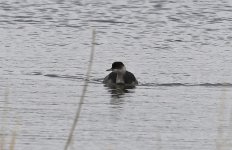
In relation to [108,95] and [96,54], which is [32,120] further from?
[96,54]

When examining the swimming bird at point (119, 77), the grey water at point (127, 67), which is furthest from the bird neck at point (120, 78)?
the grey water at point (127, 67)

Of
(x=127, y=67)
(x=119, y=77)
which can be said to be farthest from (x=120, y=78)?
(x=127, y=67)

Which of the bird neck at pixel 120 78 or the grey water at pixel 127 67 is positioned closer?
the grey water at pixel 127 67

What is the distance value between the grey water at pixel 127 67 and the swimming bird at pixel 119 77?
0.30 meters

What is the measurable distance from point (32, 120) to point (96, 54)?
8.28 meters

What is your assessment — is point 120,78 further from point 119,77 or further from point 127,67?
point 127,67

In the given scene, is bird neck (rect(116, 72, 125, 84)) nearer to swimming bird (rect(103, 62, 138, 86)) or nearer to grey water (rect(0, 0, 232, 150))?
swimming bird (rect(103, 62, 138, 86))

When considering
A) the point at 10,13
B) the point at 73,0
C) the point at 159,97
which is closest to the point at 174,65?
the point at 159,97

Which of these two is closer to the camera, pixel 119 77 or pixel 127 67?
pixel 119 77

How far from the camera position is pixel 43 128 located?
13.8 metres

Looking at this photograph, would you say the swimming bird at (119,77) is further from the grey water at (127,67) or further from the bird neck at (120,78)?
the grey water at (127,67)

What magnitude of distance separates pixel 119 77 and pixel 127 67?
4.96ft

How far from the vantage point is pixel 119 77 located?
20.1m

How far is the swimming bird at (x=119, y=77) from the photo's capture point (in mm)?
19516
